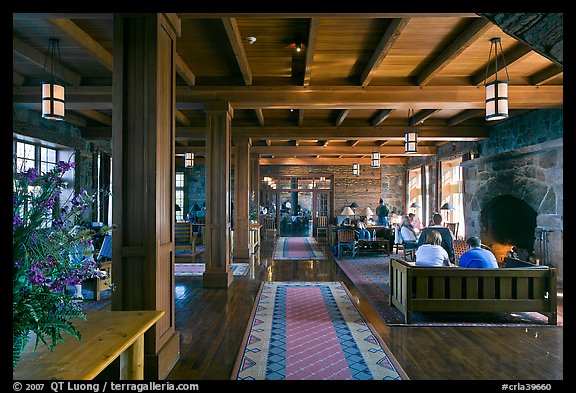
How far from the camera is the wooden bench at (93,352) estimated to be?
145cm

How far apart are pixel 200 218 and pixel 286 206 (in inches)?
382

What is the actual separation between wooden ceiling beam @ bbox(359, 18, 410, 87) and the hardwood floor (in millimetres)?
3231

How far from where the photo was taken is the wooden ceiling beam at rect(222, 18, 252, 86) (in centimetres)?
383

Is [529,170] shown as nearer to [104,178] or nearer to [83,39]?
[83,39]

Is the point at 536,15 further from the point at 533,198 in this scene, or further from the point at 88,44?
the point at 533,198

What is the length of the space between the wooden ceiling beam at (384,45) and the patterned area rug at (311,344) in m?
3.22

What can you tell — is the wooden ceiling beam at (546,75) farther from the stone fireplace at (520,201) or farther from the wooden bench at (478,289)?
the wooden bench at (478,289)

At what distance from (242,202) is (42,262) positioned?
7943mm

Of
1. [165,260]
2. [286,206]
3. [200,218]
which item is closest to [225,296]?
[165,260]

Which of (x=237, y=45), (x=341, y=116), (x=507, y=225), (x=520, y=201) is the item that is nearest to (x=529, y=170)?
(x=520, y=201)

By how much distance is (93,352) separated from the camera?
1618 millimetres

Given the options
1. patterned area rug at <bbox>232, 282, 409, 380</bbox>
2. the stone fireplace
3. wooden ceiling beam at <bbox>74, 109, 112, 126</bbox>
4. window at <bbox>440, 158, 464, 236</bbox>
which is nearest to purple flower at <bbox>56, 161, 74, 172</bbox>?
patterned area rug at <bbox>232, 282, 409, 380</bbox>

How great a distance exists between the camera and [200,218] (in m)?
15.1

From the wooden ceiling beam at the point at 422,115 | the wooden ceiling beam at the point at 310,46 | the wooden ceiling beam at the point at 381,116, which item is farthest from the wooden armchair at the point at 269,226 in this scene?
the wooden ceiling beam at the point at 310,46
